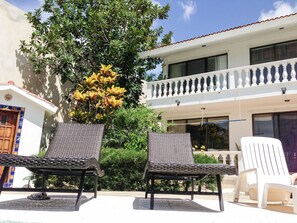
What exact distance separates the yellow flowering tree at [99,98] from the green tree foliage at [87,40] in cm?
193

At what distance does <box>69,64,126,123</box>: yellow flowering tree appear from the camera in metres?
10.3

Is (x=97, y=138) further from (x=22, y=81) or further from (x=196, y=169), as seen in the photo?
(x=22, y=81)

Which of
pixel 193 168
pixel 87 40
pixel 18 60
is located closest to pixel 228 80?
pixel 87 40

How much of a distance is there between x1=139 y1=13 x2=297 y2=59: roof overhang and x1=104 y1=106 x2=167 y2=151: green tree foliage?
12.2 feet

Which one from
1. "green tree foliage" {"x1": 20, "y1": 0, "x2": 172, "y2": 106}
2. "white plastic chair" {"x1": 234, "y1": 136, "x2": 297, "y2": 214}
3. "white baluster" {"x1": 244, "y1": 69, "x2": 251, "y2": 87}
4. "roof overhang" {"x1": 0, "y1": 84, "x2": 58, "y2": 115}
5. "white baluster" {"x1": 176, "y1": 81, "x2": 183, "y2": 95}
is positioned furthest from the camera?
"white baluster" {"x1": 176, "y1": 81, "x2": 183, "y2": 95}

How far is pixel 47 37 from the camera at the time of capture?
11906mm

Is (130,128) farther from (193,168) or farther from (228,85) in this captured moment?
(193,168)

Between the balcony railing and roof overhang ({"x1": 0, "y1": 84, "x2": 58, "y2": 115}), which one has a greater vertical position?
the balcony railing

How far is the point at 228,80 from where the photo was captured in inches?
449

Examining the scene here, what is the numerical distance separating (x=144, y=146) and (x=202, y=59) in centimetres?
626

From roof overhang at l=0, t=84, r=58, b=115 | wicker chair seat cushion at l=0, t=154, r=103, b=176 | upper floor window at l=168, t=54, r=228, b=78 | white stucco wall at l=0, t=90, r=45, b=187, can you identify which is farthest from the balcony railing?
wicker chair seat cushion at l=0, t=154, r=103, b=176

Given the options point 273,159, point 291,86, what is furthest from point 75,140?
point 291,86

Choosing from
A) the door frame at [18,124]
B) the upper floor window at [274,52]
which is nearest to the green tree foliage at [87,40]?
the door frame at [18,124]

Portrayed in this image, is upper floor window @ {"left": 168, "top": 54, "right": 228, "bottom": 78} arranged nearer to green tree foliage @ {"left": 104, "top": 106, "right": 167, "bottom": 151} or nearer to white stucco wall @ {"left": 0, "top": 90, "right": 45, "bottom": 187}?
green tree foliage @ {"left": 104, "top": 106, "right": 167, "bottom": 151}
